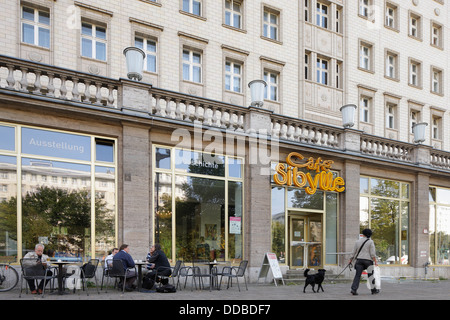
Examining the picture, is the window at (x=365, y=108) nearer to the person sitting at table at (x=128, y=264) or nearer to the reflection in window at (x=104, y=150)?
the reflection in window at (x=104, y=150)

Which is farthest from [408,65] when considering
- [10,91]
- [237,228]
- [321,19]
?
[10,91]

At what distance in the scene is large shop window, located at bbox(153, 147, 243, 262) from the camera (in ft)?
46.1

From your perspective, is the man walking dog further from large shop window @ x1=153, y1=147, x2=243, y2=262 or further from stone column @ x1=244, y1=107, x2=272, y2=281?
large shop window @ x1=153, y1=147, x2=243, y2=262

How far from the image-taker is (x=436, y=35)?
27.6m

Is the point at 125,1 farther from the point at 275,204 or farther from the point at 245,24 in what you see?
the point at 275,204

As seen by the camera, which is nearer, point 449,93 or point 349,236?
point 349,236

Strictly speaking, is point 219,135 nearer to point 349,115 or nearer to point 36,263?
point 349,115

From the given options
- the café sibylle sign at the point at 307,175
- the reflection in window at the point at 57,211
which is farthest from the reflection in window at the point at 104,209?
the café sibylle sign at the point at 307,175

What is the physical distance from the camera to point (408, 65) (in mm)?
25391

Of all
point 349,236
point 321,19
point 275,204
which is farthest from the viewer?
point 321,19

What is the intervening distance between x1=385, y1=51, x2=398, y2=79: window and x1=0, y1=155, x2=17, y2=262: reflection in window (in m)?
20.1

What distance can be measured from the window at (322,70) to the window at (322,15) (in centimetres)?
180

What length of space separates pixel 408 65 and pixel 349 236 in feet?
40.9

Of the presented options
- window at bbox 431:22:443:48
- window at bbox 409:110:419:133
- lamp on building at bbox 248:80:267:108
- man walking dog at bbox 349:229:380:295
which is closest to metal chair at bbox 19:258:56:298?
man walking dog at bbox 349:229:380:295
